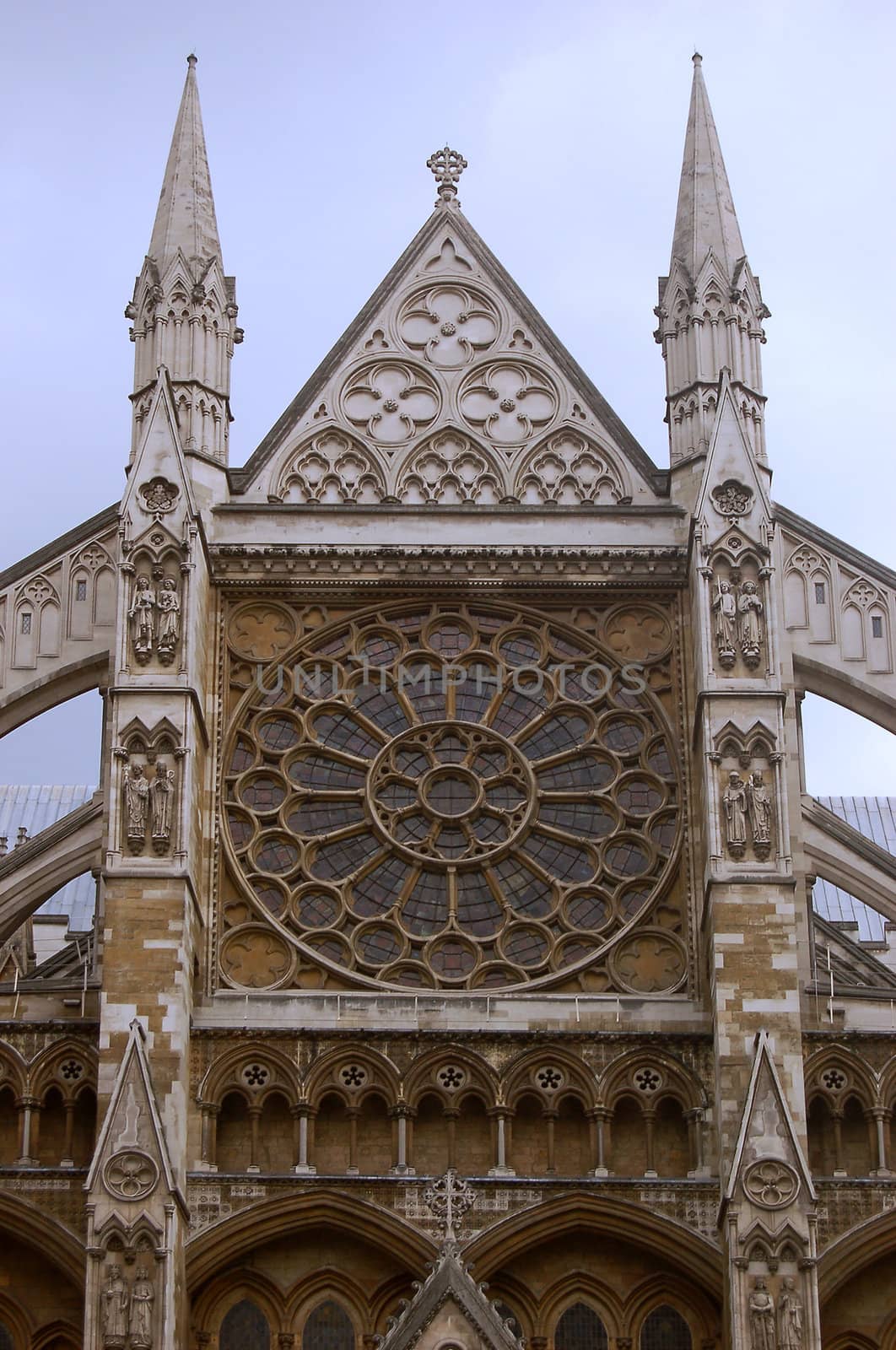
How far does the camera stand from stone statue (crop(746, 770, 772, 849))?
2681 cm

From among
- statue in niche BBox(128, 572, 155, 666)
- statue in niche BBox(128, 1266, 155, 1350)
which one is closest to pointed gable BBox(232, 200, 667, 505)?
statue in niche BBox(128, 572, 155, 666)

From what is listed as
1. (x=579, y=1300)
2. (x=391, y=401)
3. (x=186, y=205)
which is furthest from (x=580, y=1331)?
→ (x=186, y=205)

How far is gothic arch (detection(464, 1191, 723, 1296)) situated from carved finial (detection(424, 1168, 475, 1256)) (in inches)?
22.6

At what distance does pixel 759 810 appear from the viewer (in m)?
27.0

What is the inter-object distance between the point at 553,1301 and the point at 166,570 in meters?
7.95

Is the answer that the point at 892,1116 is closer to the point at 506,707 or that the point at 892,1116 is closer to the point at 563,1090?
the point at 563,1090

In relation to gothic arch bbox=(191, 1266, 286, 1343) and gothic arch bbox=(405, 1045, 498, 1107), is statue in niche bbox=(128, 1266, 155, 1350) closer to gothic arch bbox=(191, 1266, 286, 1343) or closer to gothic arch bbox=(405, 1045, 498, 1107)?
gothic arch bbox=(191, 1266, 286, 1343)

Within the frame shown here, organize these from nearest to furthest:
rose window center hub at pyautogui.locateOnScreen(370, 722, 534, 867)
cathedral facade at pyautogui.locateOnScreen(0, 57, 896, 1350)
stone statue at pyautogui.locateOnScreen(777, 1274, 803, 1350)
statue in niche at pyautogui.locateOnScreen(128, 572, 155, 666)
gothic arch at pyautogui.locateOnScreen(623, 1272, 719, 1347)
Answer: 1. stone statue at pyautogui.locateOnScreen(777, 1274, 803, 1350)
2. cathedral facade at pyautogui.locateOnScreen(0, 57, 896, 1350)
3. gothic arch at pyautogui.locateOnScreen(623, 1272, 719, 1347)
4. statue in niche at pyautogui.locateOnScreen(128, 572, 155, 666)
5. rose window center hub at pyautogui.locateOnScreen(370, 722, 534, 867)

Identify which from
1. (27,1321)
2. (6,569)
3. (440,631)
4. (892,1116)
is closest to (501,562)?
(440,631)

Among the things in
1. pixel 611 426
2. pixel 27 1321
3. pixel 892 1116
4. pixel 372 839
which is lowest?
pixel 27 1321

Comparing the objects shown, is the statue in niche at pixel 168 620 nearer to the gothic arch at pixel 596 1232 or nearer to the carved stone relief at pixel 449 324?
the carved stone relief at pixel 449 324

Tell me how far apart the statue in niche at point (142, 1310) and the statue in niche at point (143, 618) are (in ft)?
19.9

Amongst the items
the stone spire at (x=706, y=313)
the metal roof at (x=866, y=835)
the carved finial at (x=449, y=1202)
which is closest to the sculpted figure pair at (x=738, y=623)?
the stone spire at (x=706, y=313)

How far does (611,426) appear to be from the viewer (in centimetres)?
3070
